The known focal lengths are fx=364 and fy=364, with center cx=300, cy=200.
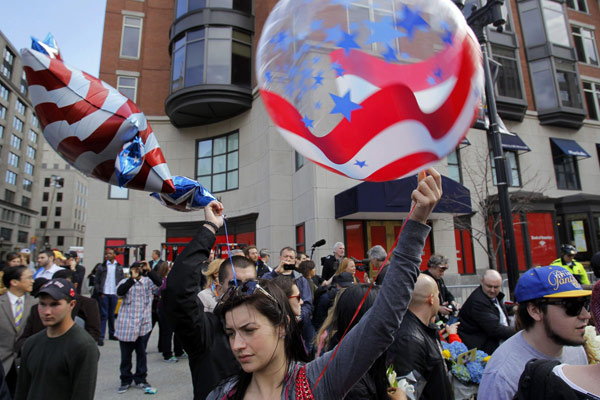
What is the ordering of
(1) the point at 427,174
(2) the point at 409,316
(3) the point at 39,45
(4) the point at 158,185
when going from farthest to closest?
(2) the point at 409,316
(4) the point at 158,185
(3) the point at 39,45
(1) the point at 427,174

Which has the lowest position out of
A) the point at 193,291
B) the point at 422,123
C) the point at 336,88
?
the point at 193,291

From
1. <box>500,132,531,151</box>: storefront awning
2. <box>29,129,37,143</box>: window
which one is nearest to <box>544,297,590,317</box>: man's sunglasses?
<box>500,132,531,151</box>: storefront awning

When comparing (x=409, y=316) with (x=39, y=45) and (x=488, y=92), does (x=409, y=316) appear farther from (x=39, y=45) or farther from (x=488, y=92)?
(x=488, y=92)

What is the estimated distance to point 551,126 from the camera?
18734 millimetres

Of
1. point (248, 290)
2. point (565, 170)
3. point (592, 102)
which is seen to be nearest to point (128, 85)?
point (248, 290)

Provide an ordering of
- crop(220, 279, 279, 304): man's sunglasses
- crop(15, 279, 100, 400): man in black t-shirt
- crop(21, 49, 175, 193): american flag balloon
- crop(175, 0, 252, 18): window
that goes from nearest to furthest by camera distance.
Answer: crop(220, 279, 279, 304): man's sunglasses → crop(21, 49, 175, 193): american flag balloon → crop(15, 279, 100, 400): man in black t-shirt → crop(175, 0, 252, 18): window

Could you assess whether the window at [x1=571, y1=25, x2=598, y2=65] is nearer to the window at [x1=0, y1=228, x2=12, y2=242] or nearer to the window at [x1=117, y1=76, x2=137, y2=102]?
the window at [x1=117, y1=76, x2=137, y2=102]

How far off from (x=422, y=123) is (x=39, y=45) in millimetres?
2098

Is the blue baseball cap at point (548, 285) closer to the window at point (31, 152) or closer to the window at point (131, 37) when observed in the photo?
the window at point (131, 37)

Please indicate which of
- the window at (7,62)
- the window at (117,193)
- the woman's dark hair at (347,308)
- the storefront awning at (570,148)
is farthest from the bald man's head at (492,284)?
the window at (7,62)

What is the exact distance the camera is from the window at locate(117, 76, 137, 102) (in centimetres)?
1938

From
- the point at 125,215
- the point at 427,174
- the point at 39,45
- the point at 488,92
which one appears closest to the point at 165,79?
the point at 125,215

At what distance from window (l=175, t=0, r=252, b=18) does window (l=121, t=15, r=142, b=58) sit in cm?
328

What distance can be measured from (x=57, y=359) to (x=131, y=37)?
2161 cm
